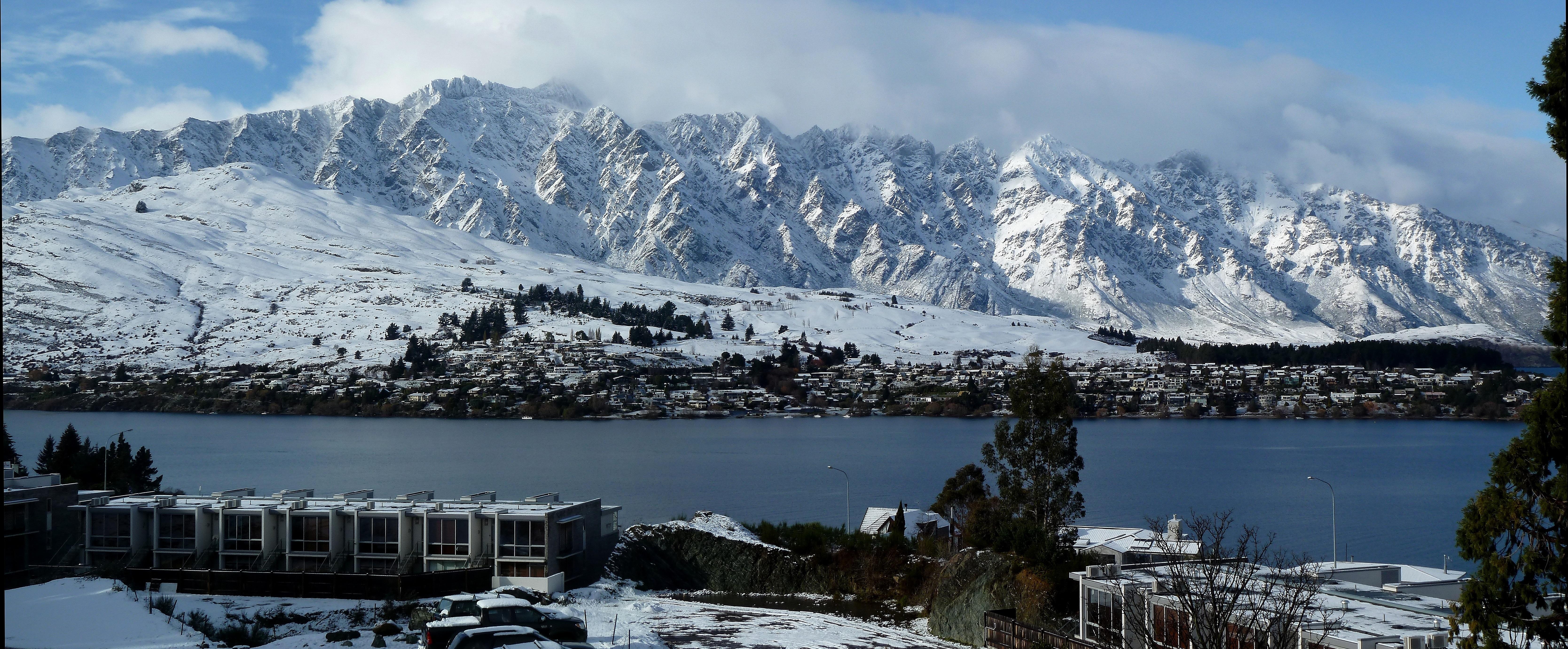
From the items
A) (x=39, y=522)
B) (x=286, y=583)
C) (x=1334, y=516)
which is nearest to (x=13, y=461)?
(x=39, y=522)

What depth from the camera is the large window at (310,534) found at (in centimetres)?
2517

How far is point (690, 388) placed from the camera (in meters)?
125

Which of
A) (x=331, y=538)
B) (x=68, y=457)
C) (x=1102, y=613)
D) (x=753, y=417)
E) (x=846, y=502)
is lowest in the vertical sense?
(x=846, y=502)

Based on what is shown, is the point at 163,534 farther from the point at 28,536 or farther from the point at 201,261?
the point at 201,261

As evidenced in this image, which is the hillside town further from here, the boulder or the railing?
the railing

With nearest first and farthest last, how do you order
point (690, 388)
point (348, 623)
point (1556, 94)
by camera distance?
point (1556, 94), point (348, 623), point (690, 388)

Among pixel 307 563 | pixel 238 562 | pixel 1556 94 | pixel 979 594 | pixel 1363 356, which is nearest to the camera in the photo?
pixel 1556 94

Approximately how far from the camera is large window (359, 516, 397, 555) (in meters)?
25.2

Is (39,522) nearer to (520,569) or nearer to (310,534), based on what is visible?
(310,534)

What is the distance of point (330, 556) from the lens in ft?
81.9

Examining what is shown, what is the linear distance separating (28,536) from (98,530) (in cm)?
158

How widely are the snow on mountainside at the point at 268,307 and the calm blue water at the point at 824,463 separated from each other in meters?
28.6

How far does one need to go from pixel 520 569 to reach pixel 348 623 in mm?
4792

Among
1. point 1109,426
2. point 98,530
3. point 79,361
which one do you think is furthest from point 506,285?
point 98,530
